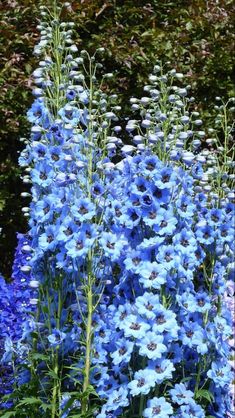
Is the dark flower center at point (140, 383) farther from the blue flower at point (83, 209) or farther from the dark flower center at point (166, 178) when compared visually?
the dark flower center at point (166, 178)

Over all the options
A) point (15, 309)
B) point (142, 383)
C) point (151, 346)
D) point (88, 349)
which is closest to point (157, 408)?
point (142, 383)

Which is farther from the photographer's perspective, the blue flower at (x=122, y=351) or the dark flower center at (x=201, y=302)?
the dark flower center at (x=201, y=302)

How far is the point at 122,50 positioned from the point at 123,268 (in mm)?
2301

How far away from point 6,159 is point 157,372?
2.46 metres

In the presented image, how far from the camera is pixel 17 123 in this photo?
5.08 m

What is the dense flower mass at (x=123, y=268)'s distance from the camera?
3.28 metres

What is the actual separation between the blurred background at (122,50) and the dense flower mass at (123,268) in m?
1.62

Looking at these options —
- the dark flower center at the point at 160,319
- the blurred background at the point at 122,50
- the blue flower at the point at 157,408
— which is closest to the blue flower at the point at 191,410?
the blue flower at the point at 157,408

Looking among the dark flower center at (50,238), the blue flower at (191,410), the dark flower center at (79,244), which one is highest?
the dark flower center at (79,244)

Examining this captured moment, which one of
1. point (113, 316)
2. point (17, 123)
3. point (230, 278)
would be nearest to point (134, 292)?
point (113, 316)

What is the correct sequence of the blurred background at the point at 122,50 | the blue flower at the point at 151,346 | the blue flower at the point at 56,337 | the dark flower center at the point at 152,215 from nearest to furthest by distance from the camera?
the blue flower at the point at 151,346
the dark flower center at the point at 152,215
the blue flower at the point at 56,337
the blurred background at the point at 122,50

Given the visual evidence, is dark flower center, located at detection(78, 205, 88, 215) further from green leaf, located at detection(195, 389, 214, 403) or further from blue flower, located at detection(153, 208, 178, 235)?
green leaf, located at detection(195, 389, 214, 403)

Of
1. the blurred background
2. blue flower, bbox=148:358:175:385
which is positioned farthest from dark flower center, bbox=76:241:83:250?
the blurred background

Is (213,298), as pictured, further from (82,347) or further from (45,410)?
(45,410)
